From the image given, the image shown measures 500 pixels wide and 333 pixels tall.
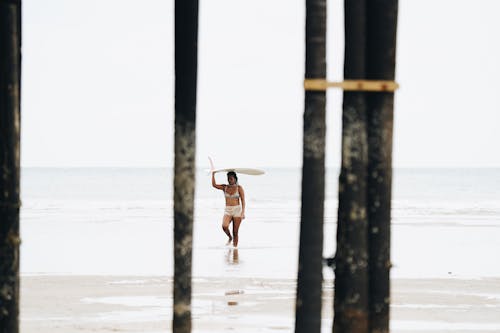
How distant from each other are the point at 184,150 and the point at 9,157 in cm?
81

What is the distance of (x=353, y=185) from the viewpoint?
4.22 m

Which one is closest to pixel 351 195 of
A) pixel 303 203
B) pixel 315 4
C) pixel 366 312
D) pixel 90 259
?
pixel 303 203

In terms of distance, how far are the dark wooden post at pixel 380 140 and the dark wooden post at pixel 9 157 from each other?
161 centimetres

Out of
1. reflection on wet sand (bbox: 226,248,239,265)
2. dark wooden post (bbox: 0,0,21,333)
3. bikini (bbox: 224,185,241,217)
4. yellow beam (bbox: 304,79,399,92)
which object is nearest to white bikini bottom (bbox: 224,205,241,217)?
bikini (bbox: 224,185,241,217)

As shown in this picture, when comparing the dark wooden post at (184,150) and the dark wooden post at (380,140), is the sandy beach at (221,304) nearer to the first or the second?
the dark wooden post at (184,150)

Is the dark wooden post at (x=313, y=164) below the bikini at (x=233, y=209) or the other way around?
the other way around

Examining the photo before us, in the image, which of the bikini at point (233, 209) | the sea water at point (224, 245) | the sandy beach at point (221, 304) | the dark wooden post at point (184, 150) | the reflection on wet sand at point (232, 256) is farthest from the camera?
the bikini at point (233, 209)

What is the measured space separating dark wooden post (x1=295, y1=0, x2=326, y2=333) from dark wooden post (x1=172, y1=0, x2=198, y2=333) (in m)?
0.52

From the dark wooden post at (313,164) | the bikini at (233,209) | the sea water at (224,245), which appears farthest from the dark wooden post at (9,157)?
the bikini at (233,209)

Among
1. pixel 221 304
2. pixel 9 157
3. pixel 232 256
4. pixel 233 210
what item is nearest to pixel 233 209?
pixel 233 210

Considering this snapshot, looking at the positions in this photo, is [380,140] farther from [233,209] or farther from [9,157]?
[233,209]

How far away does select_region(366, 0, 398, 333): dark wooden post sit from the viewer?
425cm

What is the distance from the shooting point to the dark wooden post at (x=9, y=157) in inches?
174

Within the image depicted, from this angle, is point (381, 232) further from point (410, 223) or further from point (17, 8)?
point (410, 223)
